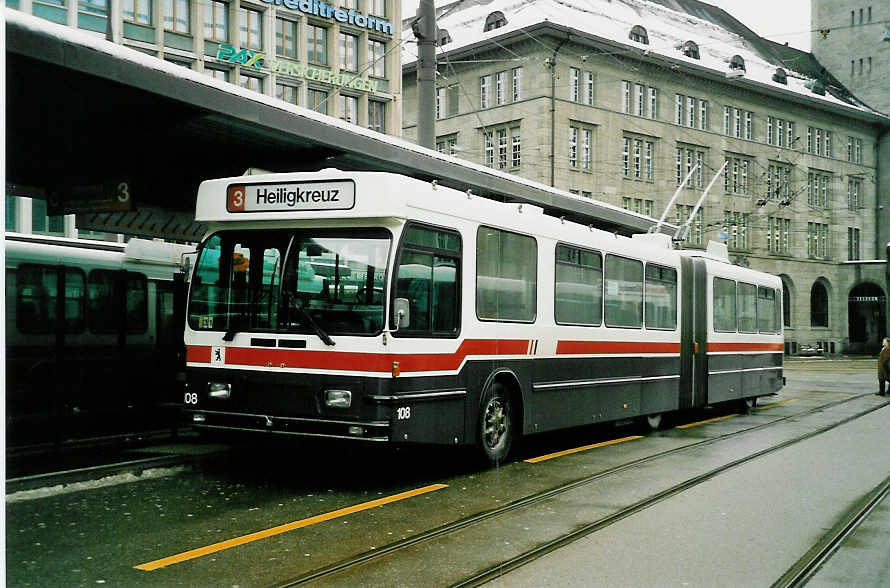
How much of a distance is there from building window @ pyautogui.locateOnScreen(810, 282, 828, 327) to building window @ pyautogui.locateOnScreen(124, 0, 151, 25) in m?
50.8

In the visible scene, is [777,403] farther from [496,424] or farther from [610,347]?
[496,424]

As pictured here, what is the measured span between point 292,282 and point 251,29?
3853 cm

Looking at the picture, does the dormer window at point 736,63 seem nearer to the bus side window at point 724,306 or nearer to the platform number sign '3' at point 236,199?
the bus side window at point 724,306

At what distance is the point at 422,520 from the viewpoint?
7949 millimetres

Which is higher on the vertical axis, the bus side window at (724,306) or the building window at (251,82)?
the building window at (251,82)

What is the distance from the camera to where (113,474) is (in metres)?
10.2

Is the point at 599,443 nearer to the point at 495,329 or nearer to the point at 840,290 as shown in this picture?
the point at 495,329

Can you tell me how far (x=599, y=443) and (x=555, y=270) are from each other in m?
3.03

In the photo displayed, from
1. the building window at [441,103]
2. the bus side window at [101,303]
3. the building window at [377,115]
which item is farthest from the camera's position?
the building window at [441,103]

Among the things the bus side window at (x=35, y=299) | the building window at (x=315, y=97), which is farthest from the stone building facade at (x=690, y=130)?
the bus side window at (x=35, y=299)

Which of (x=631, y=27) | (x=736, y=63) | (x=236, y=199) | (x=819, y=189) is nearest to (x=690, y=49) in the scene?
(x=736, y=63)

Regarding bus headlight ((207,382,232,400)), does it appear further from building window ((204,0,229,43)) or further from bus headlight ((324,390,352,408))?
building window ((204,0,229,43))

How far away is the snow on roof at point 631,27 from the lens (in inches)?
2189

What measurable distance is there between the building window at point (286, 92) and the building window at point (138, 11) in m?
7.11
